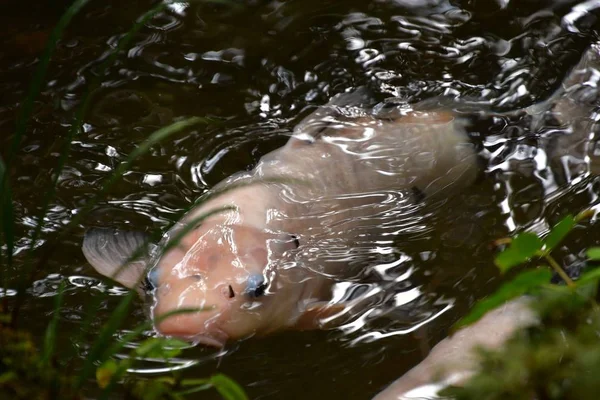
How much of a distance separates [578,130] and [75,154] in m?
2.60

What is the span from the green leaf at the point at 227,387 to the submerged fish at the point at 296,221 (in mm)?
747

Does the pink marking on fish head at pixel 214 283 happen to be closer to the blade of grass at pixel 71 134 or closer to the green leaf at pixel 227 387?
the blade of grass at pixel 71 134

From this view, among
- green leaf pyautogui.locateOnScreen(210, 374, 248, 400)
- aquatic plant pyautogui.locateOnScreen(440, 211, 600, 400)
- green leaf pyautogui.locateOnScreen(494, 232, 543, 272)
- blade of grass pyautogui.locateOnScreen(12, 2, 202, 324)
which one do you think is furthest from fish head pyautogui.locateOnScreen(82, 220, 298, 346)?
aquatic plant pyautogui.locateOnScreen(440, 211, 600, 400)

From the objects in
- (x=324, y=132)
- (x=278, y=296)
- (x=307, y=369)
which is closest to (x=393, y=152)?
(x=324, y=132)

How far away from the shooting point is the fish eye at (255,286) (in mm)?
2928

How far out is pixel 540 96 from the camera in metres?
4.21

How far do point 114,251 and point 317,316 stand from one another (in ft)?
2.97

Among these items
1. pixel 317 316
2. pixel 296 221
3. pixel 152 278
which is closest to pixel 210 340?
pixel 152 278

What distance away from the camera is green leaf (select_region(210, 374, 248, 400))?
174cm

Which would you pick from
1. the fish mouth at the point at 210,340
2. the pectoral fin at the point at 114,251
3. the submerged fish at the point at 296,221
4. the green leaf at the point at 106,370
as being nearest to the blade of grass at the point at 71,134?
the green leaf at the point at 106,370

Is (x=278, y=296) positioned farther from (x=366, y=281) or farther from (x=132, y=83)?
(x=132, y=83)

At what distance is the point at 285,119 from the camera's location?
414cm

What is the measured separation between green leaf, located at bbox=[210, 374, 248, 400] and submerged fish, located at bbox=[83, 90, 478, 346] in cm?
75

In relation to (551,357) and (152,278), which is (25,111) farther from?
(551,357)
